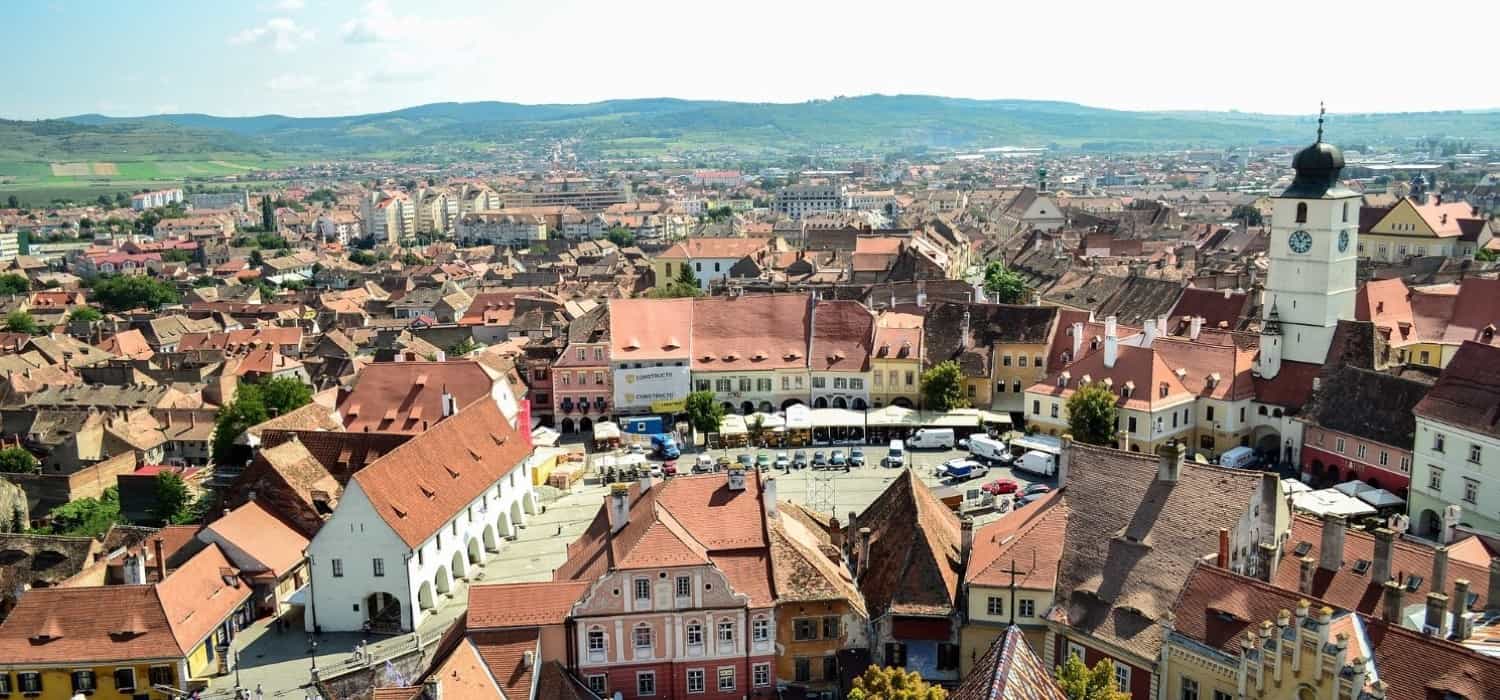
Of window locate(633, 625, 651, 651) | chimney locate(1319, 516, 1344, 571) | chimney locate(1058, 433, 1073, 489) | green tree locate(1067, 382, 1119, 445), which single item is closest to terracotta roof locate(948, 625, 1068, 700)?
window locate(633, 625, 651, 651)

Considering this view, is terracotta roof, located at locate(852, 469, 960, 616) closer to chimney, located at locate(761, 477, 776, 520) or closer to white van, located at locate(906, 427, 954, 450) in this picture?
chimney, located at locate(761, 477, 776, 520)

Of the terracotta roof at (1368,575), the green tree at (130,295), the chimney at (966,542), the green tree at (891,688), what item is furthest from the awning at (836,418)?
the green tree at (130,295)

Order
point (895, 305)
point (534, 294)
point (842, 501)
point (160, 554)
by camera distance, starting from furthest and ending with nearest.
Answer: point (534, 294) < point (895, 305) < point (842, 501) < point (160, 554)

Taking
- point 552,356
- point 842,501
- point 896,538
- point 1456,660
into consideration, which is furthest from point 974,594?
point 552,356

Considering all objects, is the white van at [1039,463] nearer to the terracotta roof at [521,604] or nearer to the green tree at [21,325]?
the terracotta roof at [521,604]

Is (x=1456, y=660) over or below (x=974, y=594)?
over

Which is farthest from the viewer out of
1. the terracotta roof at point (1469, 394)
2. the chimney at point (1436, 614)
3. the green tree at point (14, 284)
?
the green tree at point (14, 284)

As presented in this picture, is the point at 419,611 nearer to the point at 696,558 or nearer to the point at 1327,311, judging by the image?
the point at 696,558
